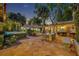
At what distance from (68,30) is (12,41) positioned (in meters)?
0.66

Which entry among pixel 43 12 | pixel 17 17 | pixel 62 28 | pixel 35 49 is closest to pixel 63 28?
pixel 62 28

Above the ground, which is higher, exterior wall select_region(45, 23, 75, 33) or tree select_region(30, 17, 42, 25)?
tree select_region(30, 17, 42, 25)

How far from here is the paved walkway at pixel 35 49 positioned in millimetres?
2303

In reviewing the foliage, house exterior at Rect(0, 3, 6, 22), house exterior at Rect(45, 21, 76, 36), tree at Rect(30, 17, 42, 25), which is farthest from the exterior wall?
house exterior at Rect(0, 3, 6, 22)

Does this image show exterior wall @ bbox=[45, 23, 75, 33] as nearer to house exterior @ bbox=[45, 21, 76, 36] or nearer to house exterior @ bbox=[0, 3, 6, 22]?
house exterior @ bbox=[45, 21, 76, 36]

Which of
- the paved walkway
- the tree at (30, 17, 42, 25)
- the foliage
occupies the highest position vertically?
the foliage

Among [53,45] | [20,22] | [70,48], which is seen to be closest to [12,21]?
[20,22]

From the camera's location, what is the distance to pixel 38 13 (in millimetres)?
2334

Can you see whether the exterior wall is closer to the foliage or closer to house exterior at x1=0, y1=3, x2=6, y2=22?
the foliage

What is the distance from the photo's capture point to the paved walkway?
2303 mm

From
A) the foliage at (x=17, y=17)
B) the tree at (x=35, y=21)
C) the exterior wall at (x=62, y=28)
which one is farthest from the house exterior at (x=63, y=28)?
the foliage at (x=17, y=17)

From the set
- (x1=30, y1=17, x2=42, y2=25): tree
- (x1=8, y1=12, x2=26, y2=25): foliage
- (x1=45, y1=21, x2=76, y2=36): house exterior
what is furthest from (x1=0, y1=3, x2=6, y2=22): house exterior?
(x1=45, y1=21, x2=76, y2=36): house exterior

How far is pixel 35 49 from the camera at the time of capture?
7.63 feet

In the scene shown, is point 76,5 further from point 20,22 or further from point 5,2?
point 5,2
